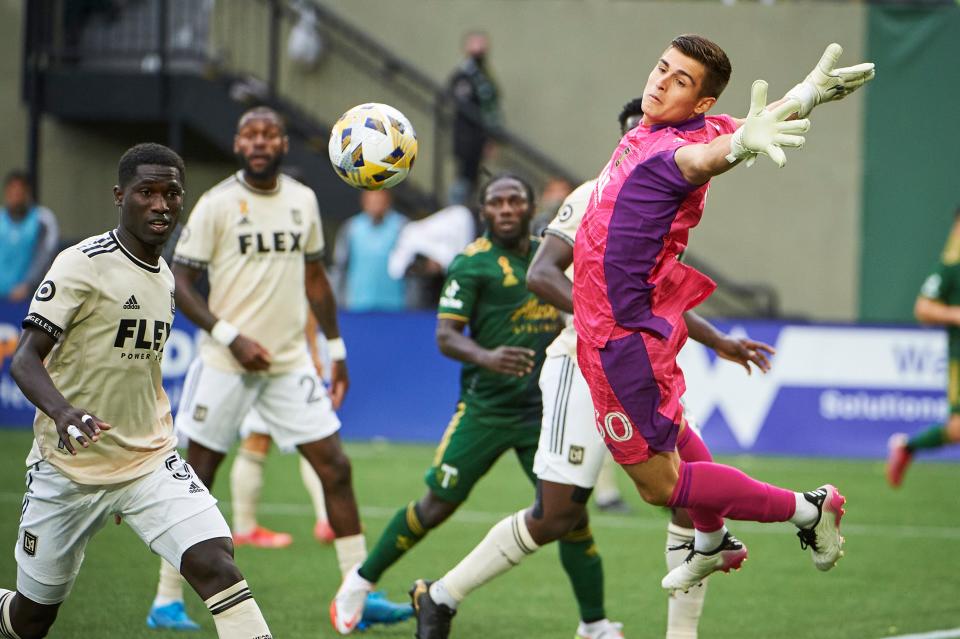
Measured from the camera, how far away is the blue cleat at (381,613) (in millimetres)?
7035

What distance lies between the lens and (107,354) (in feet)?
17.5

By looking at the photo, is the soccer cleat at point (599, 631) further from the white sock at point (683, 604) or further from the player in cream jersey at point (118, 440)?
the player in cream jersey at point (118, 440)

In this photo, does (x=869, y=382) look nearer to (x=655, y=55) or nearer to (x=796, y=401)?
(x=796, y=401)

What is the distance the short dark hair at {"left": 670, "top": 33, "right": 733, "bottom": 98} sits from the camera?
5.05m

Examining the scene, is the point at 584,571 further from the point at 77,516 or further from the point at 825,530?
the point at 77,516

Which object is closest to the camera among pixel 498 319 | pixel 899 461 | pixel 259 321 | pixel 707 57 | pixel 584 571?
pixel 707 57

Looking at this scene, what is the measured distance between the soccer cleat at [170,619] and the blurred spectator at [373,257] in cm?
879

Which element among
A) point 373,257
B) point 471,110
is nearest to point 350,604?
point 373,257

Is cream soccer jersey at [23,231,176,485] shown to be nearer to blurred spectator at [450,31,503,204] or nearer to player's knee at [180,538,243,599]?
player's knee at [180,538,243,599]

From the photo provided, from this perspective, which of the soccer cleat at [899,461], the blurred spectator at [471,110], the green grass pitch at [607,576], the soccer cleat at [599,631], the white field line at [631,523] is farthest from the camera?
the blurred spectator at [471,110]

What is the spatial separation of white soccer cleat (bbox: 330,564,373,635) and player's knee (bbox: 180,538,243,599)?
1.85m

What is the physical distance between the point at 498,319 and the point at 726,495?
2165 millimetres

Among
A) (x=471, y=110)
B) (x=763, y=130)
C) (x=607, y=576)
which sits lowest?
(x=607, y=576)

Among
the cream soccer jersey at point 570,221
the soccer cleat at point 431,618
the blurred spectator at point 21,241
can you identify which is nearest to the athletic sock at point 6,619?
the soccer cleat at point 431,618
